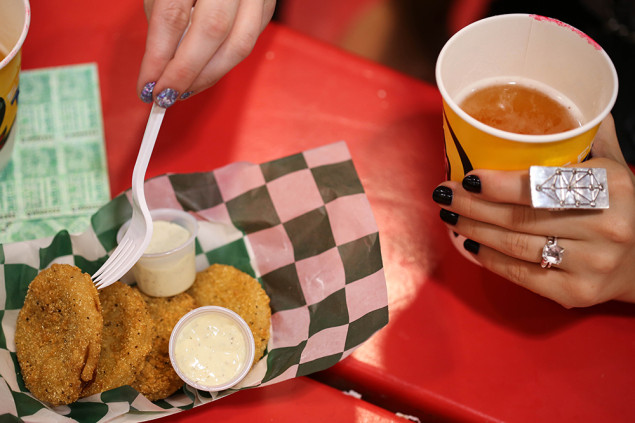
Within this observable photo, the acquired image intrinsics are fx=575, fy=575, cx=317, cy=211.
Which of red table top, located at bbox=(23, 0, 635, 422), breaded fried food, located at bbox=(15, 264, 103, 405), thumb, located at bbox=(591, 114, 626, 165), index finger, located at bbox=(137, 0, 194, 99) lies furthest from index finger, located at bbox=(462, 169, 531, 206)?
breaded fried food, located at bbox=(15, 264, 103, 405)

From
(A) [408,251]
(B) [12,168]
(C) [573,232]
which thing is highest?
(B) [12,168]

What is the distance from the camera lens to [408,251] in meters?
1.39

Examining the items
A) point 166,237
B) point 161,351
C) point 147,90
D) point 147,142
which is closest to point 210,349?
point 161,351

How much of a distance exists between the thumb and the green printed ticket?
113 centimetres

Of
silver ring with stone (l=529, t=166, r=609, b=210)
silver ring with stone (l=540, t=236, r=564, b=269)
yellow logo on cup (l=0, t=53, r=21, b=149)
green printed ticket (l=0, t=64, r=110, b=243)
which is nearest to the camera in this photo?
silver ring with stone (l=529, t=166, r=609, b=210)

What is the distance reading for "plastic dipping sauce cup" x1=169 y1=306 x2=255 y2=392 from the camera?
1.12 metres

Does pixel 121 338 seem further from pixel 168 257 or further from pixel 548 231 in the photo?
pixel 548 231

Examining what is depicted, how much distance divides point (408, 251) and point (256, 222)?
37 centimetres

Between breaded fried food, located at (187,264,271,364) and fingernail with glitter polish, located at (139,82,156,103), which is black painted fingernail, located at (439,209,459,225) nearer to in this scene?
breaded fried food, located at (187,264,271,364)

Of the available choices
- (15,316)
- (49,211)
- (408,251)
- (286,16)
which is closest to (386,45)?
(286,16)

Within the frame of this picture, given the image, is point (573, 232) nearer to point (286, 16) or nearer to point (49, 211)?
point (49, 211)

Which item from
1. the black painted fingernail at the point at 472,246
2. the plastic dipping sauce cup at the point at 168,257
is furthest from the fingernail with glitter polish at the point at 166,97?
the black painted fingernail at the point at 472,246

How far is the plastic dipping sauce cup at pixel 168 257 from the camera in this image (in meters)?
1.19

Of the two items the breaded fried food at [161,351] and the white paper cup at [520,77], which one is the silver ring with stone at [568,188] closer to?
the white paper cup at [520,77]
